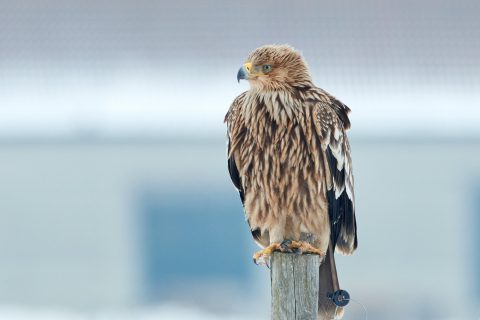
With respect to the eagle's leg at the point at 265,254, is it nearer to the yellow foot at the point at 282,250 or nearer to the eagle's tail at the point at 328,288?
the yellow foot at the point at 282,250

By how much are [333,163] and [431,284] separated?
21.1ft

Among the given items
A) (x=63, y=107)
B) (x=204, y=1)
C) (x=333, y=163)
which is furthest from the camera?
(x=204, y=1)

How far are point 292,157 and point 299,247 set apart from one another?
17.1 inches

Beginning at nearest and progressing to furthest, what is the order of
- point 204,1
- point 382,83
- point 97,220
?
point 97,220
point 382,83
point 204,1

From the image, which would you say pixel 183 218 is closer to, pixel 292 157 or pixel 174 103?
pixel 174 103

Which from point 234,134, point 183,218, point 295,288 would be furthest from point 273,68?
point 183,218

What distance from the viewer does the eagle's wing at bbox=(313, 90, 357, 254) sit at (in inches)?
190

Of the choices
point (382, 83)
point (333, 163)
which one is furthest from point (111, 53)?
point (333, 163)

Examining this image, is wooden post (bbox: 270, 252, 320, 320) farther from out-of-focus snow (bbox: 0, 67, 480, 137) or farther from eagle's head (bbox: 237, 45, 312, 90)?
out-of-focus snow (bbox: 0, 67, 480, 137)

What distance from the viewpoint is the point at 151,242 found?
11016 mm

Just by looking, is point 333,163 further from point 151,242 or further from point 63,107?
point 63,107

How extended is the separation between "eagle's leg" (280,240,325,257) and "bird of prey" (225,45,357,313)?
0.09 meters

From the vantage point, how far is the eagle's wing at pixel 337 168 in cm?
482

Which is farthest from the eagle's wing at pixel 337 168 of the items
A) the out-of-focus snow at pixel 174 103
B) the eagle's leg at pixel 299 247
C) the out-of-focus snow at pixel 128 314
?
the out-of-focus snow at pixel 174 103
